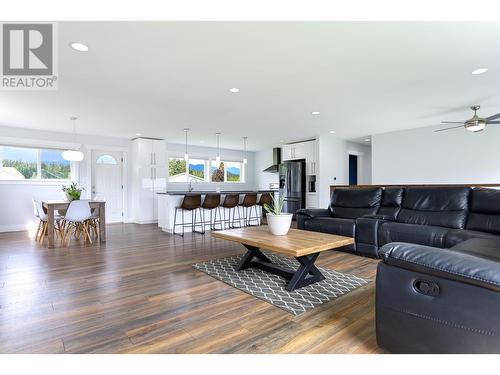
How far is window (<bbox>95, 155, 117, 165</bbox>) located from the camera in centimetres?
714

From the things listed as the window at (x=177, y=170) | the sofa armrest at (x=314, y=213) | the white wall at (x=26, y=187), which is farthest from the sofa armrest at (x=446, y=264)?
the window at (x=177, y=170)

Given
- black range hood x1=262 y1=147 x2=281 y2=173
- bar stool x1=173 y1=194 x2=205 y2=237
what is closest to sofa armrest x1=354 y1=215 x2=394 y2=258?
bar stool x1=173 y1=194 x2=205 y2=237

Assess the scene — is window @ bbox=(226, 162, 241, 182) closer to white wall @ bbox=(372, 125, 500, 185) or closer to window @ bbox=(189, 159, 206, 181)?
window @ bbox=(189, 159, 206, 181)

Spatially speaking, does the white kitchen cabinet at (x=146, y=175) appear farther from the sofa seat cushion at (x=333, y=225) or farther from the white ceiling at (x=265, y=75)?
the sofa seat cushion at (x=333, y=225)

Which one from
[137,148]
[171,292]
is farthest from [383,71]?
[137,148]

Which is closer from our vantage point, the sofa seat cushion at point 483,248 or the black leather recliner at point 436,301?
the black leather recliner at point 436,301

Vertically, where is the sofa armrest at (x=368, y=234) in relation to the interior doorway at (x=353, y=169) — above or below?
below

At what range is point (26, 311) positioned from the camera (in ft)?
7.07

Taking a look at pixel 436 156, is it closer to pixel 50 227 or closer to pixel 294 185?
pixel 294 185

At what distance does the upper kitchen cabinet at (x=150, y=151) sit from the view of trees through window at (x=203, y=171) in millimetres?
756

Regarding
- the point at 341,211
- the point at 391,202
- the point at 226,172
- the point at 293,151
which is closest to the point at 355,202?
the point at 341,211

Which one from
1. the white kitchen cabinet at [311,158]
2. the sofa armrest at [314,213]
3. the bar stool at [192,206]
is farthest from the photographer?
the white kitchen cabinet at [311,158]

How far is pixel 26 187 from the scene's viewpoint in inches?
245

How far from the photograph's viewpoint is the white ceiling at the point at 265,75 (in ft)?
7.55
